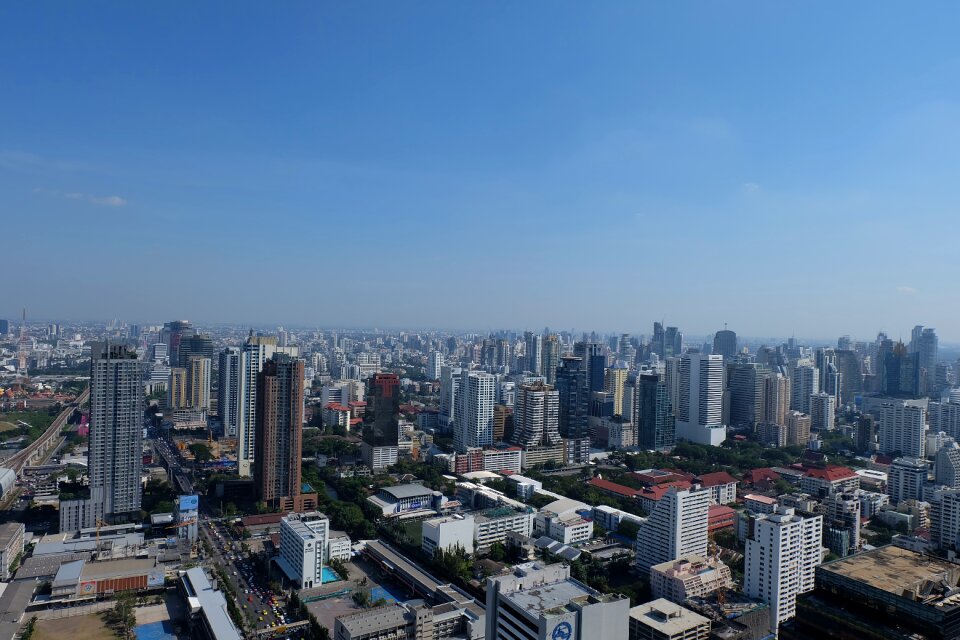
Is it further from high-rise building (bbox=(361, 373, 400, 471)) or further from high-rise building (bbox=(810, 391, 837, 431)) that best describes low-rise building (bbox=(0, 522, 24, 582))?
high-rise building (bbox=(810, 391, 837, 431))

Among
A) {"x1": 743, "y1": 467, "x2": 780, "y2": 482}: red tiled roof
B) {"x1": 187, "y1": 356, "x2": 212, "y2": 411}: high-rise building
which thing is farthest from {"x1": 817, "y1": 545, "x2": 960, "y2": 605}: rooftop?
{"x1": 187, "y1": 356, "x2": 212, "y2": 411}: high-rise building

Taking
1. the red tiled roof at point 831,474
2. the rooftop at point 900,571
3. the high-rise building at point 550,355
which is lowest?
the red tiled roof at point 831,474

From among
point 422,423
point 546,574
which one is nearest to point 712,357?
point 422,423

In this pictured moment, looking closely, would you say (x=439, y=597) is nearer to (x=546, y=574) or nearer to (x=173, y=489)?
(x=546, y=574)

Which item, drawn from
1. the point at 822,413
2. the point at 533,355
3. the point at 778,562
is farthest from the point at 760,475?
the point at 533,355

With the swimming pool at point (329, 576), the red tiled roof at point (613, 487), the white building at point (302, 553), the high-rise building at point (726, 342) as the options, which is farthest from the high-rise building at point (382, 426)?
the high-rise building at point (726, 342)

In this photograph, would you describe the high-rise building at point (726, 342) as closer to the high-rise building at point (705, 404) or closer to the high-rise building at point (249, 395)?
the high-rise building at point (705, 404)
